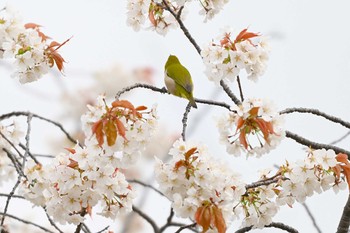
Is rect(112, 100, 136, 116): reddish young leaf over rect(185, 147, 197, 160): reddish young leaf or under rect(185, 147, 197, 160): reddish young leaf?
over

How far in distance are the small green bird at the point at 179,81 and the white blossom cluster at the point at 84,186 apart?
0.38 m

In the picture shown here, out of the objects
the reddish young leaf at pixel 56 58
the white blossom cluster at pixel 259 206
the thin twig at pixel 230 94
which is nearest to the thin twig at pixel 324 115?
the thin twig at pixel 230 94

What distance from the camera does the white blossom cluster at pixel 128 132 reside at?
70.1 inches

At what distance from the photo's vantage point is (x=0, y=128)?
3.05 m

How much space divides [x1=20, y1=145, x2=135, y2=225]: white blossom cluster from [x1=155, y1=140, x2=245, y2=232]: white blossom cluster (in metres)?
0.16

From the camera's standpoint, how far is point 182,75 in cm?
230

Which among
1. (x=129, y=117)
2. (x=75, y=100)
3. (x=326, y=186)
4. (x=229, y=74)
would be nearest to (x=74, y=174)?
(x=129, y=117)

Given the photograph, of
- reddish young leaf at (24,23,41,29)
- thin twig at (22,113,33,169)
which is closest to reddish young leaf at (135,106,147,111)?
thin twig at (22,113,33,169)

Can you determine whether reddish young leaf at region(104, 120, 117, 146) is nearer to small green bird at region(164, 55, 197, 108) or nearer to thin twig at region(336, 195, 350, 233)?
small green bird at region(164, 55, 197, 108)

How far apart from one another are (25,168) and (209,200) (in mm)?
839

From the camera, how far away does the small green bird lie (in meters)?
2.26

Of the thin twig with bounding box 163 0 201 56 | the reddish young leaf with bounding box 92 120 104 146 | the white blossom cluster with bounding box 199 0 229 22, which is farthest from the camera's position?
the white blossom cluster with bounding box 199 0 229 22

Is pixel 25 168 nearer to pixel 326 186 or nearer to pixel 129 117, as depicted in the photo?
pixel 129 117

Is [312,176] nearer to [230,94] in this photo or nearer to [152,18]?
[230,94]
